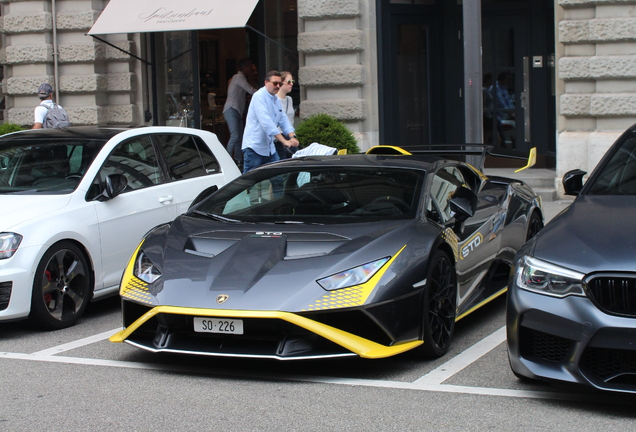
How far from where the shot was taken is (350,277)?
509cm

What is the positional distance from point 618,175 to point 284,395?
102 inches

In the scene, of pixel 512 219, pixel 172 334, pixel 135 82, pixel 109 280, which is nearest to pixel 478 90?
pixel 512 219

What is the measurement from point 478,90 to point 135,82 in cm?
796

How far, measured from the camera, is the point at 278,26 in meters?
15.5

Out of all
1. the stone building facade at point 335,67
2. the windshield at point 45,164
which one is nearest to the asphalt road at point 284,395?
the windshield at point 45,164

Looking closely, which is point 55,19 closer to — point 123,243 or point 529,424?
point 123,243

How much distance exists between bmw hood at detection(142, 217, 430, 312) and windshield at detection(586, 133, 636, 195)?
1233 mm

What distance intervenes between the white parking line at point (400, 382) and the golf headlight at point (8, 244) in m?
0.71

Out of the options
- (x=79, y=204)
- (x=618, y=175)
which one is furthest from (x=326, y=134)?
(x=618, y=175)

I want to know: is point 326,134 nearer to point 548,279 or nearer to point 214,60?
point 214,60

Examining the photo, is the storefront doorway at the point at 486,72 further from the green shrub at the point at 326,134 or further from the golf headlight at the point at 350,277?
the golf headlight at the point at 350,277

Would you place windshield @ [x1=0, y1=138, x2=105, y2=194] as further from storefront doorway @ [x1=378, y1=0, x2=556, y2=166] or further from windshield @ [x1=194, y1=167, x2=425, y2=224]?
storefront doorway @ [x1=378, y1=0, x2=556, y2=166]

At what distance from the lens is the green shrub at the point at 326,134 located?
13430mm

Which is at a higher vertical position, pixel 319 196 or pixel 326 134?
pixel 326 134
